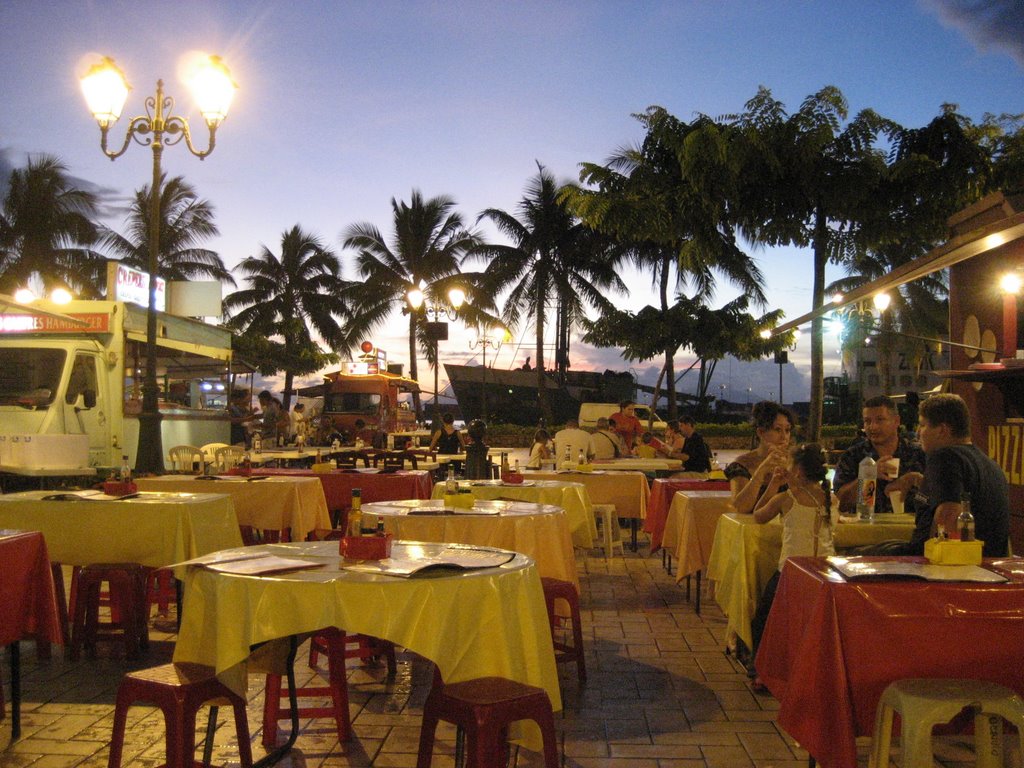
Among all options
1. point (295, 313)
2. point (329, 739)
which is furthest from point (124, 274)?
point (295, 313)

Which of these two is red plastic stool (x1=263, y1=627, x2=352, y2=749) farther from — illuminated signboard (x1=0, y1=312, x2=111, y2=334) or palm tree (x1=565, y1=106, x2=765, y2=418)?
palm tree (x1=565, y1=106, x2=765, y2=418)

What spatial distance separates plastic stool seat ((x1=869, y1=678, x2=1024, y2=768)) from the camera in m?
3.08

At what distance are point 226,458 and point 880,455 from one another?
7.61m

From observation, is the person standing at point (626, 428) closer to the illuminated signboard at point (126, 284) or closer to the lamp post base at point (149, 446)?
the lamp post base at point (149, 446)

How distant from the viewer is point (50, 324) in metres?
12.6

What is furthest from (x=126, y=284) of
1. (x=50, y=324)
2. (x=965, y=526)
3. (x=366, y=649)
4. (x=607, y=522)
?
(x=965, y=526)

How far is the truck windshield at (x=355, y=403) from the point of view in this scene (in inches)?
984

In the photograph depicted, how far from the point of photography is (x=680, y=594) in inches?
321

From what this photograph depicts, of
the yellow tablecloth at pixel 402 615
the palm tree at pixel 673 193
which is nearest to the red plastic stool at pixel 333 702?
the yellow tablecloth at pixel 402 615

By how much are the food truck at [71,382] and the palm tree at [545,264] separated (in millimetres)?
20343

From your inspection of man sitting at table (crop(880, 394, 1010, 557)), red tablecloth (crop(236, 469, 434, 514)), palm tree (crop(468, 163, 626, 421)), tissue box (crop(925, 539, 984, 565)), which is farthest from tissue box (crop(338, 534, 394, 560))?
palm tree (crop(468, 163, 626, 421))

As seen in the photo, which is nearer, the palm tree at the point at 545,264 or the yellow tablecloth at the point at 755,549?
the yellow tablecloth at the point at 755,549

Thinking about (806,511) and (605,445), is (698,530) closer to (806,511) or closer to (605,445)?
(806,511)

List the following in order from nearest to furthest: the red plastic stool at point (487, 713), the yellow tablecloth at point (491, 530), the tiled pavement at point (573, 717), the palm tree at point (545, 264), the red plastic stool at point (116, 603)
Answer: the red plastic stool at point (487, 713), the tiled pavement at point (573, 717), the red plastic stool at point (116, 603), the yellow tablecloth at point (491, 530), the palm tree at point (545, 264)
